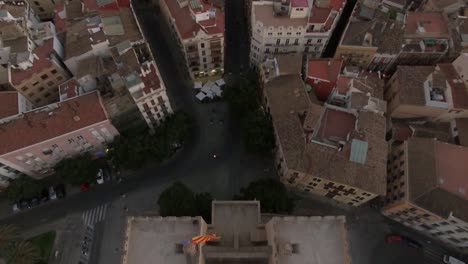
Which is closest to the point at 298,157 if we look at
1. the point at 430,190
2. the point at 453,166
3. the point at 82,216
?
the point at 430,190

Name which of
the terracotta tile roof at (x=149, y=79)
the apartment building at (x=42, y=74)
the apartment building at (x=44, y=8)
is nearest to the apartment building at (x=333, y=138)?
the terracotta tile roof at (x=149, y=79)

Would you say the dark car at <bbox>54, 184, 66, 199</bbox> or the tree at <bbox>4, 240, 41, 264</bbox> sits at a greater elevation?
the dark car at <bbox>54, 184, 66, 199</bbox>

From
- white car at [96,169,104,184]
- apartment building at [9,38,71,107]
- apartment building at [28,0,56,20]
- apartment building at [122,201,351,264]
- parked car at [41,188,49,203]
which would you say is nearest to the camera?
apartment building at [122,201,351,264]

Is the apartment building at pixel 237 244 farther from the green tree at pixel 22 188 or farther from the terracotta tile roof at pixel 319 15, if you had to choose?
the terracotta tile roof at pixel 319 15

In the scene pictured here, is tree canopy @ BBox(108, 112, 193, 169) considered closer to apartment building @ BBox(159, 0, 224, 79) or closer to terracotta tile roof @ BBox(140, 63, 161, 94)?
terracotta tile roof @ BBox(140, 63, 161, 94)

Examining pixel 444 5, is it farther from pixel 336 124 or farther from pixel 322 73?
pixel 336 124

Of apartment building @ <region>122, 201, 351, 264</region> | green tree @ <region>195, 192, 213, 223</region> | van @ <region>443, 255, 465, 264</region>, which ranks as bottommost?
van @ <region>443, 255, 465, 264</region>

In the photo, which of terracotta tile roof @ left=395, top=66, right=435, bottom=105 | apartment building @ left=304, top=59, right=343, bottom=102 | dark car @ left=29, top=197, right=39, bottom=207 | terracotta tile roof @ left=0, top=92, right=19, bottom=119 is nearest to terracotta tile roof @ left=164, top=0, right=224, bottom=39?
apartment building @ left=304, top=59, right=343, bottom=102
